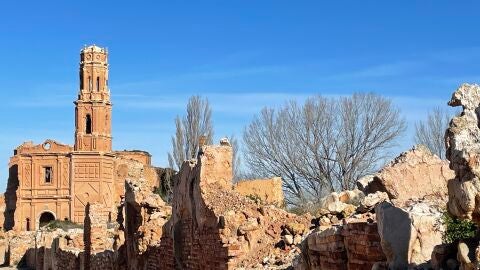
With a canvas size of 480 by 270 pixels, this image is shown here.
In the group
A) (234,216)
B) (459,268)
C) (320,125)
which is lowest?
(459,268)

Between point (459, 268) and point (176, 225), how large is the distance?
8807 mm

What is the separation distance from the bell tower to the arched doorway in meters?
5.90

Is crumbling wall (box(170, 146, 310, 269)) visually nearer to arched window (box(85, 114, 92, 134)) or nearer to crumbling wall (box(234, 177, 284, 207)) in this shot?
crumbling wall (box(234, 177, 284, 207))

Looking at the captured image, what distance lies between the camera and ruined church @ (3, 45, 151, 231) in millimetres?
65875

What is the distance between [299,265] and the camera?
7.83 meters

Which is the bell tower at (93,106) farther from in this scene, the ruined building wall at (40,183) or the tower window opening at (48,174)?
the tower window opening at (48,174)

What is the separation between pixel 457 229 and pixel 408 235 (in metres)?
0.47

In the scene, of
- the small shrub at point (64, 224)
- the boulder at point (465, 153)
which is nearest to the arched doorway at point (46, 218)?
the small shrub at point (64, 224)

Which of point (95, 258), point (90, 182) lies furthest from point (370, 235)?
point (90, 182)

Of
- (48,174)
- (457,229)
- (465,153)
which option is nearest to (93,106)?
(48,174)

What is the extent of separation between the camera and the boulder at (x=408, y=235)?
17.2ft

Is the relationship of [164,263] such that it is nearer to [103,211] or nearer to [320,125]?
[103,211]

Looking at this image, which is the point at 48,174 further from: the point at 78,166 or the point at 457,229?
the point at 457,229

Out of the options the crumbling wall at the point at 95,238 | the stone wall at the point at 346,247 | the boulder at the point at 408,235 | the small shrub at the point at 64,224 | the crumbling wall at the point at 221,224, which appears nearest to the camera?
the boulder at the point at 408,235
